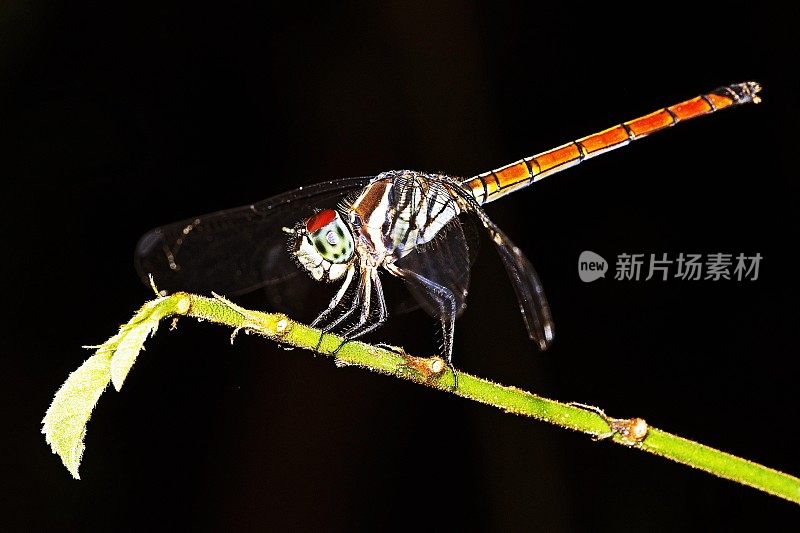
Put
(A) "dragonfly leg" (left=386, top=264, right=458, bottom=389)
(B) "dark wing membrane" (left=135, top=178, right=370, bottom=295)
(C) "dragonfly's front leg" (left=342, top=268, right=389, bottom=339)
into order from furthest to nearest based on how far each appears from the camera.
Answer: (B) "dark wing membrane" (left=135, top=178, right=370, bottom=295) < (A) "dragonfly leg" (left=386, top=264, right=458, bottom=389) < (C) "dragonfly's front leg" (left=342, top=268, right=389, bottom=339)

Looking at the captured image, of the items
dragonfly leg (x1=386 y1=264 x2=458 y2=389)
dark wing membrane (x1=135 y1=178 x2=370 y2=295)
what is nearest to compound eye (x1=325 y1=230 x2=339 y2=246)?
dragonfly leg (x1=386 y1=264 x2=458 y2=389)

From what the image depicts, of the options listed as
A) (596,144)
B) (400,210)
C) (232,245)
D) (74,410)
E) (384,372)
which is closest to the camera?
(74,410)

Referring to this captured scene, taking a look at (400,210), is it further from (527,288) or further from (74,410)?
(74,410)

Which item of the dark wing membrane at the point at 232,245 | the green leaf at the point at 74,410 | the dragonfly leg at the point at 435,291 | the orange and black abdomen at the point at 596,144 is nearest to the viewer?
the green leaf at the point at 74,410

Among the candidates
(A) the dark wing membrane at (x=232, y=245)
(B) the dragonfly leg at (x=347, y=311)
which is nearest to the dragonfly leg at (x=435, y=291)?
(B) the dragonfly leg at (x=347, y=311)

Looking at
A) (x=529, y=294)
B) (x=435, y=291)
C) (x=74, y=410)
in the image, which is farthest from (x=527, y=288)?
(x=74, y=410)

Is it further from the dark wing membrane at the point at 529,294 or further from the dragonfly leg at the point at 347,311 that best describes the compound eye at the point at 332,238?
the dark wing membrane at the point at 529,294

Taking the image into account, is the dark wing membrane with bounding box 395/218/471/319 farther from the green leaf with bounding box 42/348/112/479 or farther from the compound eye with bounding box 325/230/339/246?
the green leaf with bounding box 42/348/112/479
